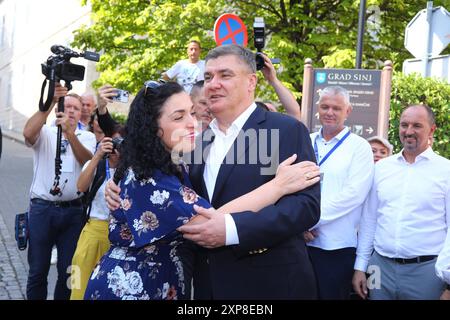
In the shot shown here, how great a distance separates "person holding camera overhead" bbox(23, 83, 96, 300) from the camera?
494 centimetres

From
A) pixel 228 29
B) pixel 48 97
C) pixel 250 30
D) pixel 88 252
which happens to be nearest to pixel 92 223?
pixel 88 252

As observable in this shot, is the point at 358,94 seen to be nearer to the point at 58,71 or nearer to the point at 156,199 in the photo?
the point at 58,71

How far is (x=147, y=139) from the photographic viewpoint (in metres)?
2.67

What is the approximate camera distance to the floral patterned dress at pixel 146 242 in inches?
100.0

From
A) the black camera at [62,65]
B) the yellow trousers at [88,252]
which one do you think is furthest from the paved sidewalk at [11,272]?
the black camera at [62,65]

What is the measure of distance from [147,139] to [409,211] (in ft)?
6.55

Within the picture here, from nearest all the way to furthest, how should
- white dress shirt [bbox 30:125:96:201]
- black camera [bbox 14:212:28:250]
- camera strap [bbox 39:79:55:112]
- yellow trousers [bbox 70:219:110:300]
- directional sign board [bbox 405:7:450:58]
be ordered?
yellow trousers [bbox 70:219:110:300]
camera strap [bbox 39:79:55:112]
black camera [bbox 14:212:28:250]
white dress shirt [bbox 30:125:96:201]
directional sign board [bbox 405:7:450:58]

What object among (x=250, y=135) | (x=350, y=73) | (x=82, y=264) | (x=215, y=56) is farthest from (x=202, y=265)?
(x=350, y=73)

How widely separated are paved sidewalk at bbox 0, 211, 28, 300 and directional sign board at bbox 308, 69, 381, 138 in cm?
404

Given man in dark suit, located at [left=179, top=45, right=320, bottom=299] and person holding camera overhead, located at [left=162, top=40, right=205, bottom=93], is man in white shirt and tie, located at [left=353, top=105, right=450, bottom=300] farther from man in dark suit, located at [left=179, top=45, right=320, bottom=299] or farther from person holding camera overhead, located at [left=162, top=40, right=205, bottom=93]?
person holding camera overhead, located at [left=162, top=40, right=205, bottom=93]

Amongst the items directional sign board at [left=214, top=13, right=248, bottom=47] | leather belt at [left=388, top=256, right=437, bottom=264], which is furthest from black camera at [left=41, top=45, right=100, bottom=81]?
directional sign board at [left=214, top=13, right=248, bottom=47]

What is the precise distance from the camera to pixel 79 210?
16.9 feet
